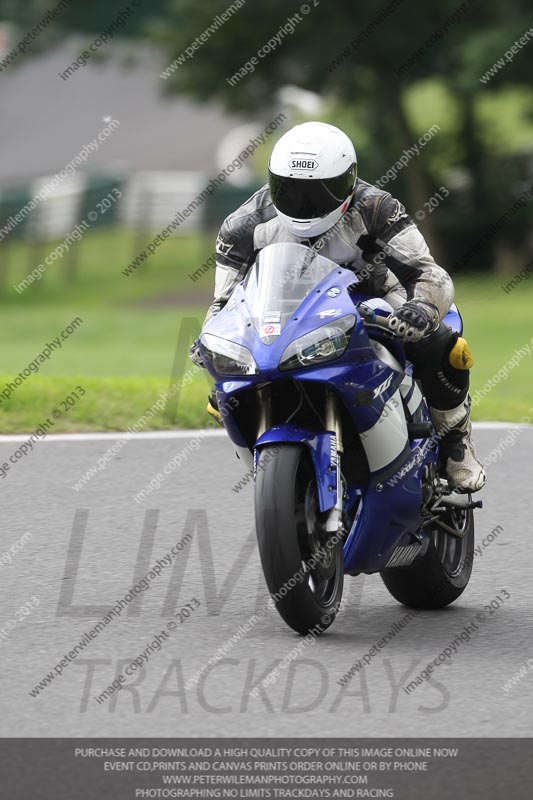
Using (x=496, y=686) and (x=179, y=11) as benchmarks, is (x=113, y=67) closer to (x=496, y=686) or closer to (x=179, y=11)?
(x=179, y=11)

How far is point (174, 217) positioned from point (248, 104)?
5.51 metres

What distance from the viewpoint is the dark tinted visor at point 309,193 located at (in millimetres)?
6059

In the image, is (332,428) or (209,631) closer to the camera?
(332,428)

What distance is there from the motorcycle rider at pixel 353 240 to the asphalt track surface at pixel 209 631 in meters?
0.83

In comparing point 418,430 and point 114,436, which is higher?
point 418,430

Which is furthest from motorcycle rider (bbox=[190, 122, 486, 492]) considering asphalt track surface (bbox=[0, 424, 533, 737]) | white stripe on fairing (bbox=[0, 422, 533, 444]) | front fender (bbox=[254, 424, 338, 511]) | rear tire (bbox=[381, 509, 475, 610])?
white stripe on fairing (bbox=[0, 422, 533, 444])

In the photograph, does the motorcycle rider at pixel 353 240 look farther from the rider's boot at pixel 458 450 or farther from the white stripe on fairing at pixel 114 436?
the white stripe on fairing at pixel 114 436

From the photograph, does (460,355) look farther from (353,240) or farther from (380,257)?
(353,240)

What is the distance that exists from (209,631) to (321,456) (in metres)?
0.84

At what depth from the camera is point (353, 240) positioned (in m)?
6.24

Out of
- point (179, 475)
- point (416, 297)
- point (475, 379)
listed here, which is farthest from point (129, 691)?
point (475, 379)
